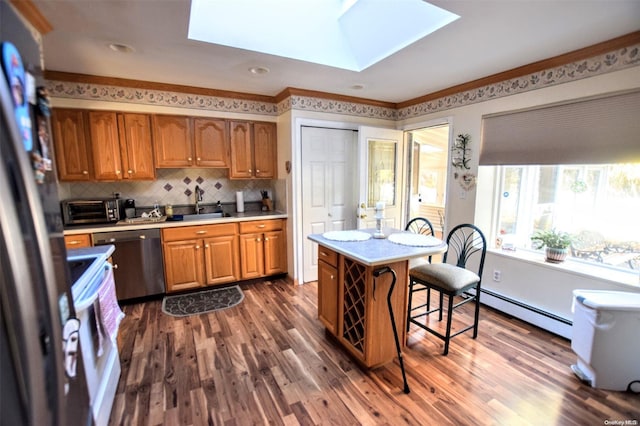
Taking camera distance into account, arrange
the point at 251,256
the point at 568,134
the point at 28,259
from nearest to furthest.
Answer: the point at 28,259
the point at 568,134
the point at 251,256

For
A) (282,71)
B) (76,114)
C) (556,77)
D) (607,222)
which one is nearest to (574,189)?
(607,222)

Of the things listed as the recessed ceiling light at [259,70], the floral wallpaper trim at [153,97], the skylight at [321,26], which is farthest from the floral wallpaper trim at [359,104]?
the skylight at [321,26]

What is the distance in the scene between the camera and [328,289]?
8.06 ft

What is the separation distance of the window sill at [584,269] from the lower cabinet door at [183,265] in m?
3.31

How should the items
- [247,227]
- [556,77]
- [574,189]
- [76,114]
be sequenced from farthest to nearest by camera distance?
1. [247,227]
2. [76,114]
3. [574,189]
4. [556,77]

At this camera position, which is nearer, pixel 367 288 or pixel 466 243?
pixel 367 288

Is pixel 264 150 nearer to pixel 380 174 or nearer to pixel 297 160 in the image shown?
pixel 297 160

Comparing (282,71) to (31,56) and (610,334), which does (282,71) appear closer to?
(31,56)

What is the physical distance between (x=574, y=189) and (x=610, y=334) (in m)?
1.35

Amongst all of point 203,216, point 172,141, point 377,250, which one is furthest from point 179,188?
point 377,250

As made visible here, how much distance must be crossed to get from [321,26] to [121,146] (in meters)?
2.45

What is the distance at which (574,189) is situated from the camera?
2.66m

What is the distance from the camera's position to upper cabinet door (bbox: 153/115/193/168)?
3.29m

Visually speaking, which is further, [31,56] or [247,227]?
[247,227]
